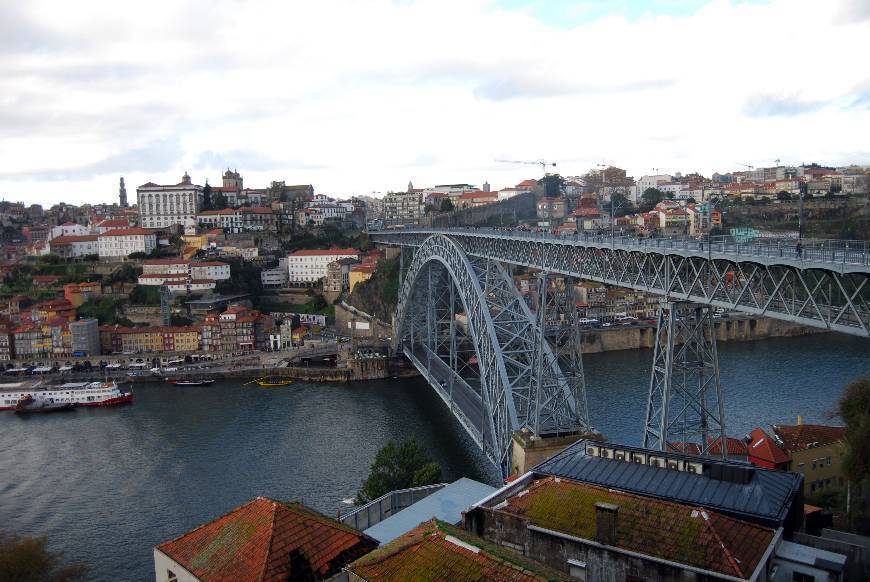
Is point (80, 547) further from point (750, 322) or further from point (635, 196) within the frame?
point (635, 196)

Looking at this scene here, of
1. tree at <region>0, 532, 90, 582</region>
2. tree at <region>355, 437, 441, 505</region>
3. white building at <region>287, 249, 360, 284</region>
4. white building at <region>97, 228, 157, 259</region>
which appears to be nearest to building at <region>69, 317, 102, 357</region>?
white building at <region>97, 228, 157, 259</region>

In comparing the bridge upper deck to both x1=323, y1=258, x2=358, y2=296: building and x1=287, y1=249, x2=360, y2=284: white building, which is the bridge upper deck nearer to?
x1=323, y1=258, x2=358, y2=296: building

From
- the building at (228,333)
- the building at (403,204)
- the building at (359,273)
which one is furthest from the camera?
the building at (403,204)

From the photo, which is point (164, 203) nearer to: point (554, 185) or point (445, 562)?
point (554, 185)

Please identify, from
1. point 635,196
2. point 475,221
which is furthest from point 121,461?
point 635,196

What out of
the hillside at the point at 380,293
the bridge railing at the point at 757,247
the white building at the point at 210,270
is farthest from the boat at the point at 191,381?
the bridge railing at the point at 757,247

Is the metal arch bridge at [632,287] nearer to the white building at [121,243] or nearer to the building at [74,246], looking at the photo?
the white building at [121,243]
